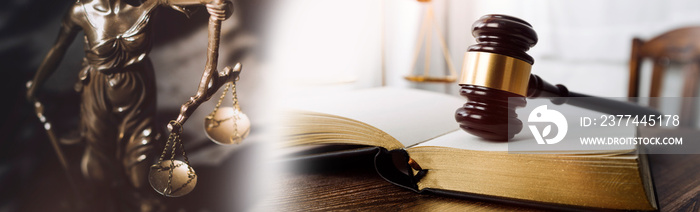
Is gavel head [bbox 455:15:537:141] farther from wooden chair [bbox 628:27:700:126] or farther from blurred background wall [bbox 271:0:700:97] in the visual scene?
wooden chair [bbox 628:27:700:126]

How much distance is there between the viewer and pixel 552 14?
63.0 inches

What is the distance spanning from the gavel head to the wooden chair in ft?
3.60

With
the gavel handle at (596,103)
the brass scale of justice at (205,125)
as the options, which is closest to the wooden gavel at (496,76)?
the gavel handle at (596,103)

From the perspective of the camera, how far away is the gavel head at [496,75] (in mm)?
405

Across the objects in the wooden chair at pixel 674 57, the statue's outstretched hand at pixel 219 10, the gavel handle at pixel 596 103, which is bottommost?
the wooden chair at pixel 674 57

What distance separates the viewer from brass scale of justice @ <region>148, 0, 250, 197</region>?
0.95 feet

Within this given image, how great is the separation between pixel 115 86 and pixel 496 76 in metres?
0.32

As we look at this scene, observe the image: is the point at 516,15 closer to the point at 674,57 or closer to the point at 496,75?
the point at 674,57

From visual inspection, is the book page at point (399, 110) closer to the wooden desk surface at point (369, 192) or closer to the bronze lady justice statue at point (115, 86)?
the wooden desk surface at point (369, 192)

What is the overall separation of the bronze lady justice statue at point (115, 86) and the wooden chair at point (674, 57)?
4.55 feet

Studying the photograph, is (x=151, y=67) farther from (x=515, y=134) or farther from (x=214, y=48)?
(x=515, y=134)

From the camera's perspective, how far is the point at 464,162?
39 cm

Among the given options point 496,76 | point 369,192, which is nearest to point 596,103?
point 496,76

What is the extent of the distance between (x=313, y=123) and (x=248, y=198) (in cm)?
13
